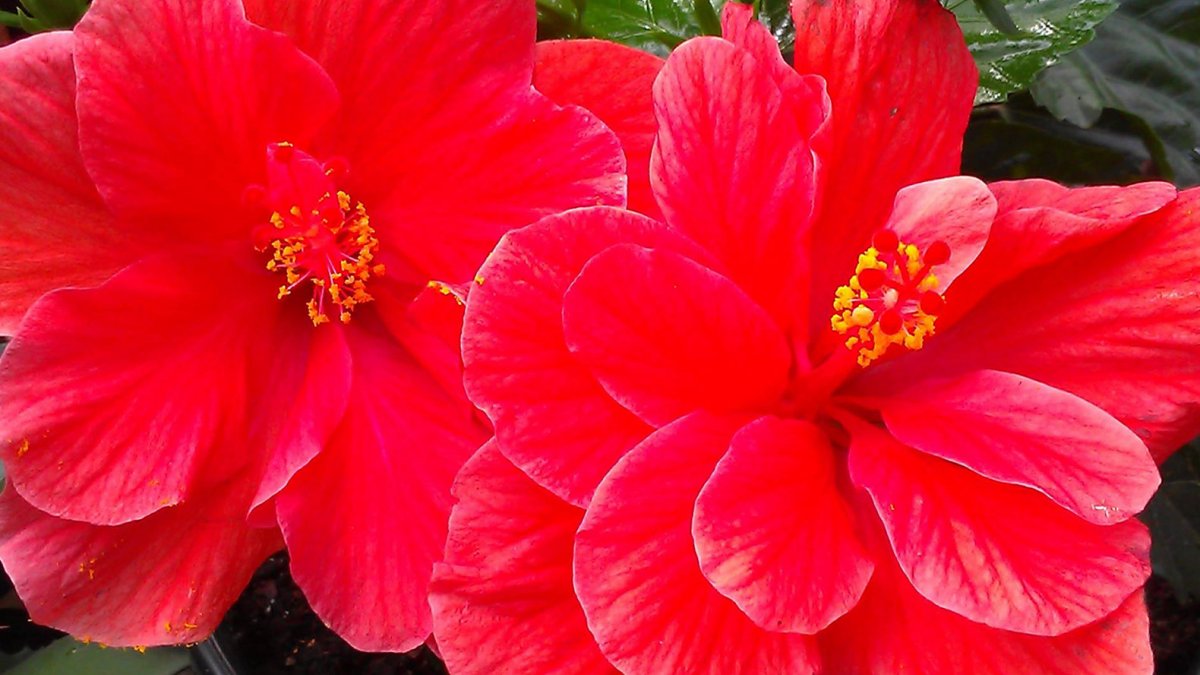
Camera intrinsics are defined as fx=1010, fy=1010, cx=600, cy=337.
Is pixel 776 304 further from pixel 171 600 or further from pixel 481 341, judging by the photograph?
pixel 171 600

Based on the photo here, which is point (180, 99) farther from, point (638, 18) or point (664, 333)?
point (638, 18)

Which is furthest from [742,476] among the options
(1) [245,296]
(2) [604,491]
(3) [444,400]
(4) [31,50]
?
(4) [31,50]

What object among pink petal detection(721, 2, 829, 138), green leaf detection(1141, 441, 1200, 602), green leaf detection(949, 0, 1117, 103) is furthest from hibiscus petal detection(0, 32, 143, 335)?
green leaf detection(1141, 441, 1200, 602)

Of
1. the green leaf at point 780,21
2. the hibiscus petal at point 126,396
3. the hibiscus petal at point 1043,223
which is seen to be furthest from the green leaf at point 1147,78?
the hibiscus petal at point 126,396

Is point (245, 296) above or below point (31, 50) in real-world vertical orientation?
below

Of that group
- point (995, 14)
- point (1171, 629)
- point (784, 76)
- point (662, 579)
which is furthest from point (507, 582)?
point (1171, 629)

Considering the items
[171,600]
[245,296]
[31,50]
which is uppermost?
[31,50]

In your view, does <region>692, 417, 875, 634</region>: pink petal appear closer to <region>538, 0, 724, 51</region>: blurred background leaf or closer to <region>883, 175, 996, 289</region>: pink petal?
<region>883, 175, 996, 289</region>: pink petal
